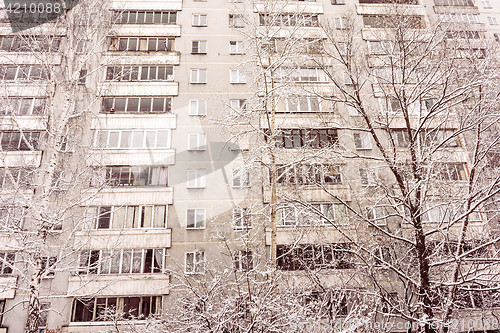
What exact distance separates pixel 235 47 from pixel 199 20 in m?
3.95

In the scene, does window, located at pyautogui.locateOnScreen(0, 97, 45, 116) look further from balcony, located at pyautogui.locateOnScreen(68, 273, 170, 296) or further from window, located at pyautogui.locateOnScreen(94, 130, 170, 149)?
balcony, located at pyautogui.locateOnScreen(68, 273, 170, 296)

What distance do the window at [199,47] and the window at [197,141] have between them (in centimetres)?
723

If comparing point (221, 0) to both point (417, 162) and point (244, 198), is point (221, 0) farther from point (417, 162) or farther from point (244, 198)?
point (417, 162)

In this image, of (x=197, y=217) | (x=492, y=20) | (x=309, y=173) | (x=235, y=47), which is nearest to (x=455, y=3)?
(x=492, y=20)

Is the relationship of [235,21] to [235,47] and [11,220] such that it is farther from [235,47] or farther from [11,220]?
[11,220]

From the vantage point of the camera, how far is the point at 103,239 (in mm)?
19000

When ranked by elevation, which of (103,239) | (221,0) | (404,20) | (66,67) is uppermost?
(221,0)

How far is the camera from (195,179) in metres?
21.2

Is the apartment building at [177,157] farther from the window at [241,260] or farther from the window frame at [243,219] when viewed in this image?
the window frame at [243,219]

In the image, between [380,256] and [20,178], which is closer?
[380,256]

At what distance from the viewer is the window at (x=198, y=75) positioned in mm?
23458

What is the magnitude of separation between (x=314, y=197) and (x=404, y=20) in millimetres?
13423

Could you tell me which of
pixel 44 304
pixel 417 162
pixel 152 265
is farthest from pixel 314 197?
pixel 44 304

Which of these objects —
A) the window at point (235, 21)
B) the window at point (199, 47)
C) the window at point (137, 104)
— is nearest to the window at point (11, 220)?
the window at point (137, 104)
